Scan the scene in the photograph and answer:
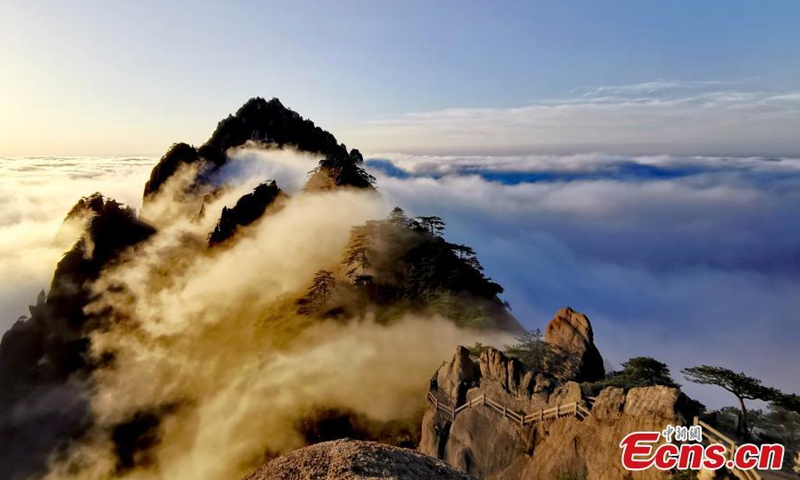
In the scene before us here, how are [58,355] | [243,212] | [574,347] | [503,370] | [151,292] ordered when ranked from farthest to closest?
1. [243,212]
2. [151,292]
3. [58,355]
4. [574,347]
5. [503,370]

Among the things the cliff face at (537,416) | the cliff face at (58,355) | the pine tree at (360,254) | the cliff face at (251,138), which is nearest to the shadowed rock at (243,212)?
the cliff face at (58,355)

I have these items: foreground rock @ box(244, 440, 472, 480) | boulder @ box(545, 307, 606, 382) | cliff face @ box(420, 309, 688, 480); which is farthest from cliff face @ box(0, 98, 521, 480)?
foreground rock @ box(244, 440, 472, 480)

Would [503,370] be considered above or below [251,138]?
below

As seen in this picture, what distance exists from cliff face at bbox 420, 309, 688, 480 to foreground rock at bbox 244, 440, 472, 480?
29.5 ft

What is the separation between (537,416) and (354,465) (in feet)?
48.9

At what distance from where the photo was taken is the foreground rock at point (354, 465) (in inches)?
671

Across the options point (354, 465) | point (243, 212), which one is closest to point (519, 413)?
point (354, 465)

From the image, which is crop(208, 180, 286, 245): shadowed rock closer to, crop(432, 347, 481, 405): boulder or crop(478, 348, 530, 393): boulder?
crop(432, 347, 481, 405): boulder

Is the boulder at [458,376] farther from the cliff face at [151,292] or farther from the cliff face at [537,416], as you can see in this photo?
the cliff face at [151,292]

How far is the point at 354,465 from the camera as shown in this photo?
17297mm

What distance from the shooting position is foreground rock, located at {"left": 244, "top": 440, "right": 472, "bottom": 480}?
1705cm

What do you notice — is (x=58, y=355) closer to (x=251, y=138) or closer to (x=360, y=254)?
(x=360, y=254)

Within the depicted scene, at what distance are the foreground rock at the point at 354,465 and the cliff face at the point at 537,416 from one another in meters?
9.00

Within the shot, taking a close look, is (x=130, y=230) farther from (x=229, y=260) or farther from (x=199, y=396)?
(x=199, y=396)
